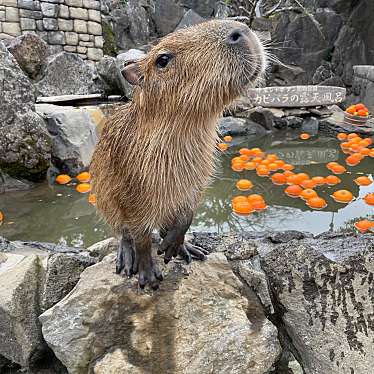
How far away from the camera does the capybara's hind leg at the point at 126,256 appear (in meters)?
2.13

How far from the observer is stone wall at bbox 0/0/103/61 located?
35.2ft

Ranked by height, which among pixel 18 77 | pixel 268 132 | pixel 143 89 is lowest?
pixel 268 132

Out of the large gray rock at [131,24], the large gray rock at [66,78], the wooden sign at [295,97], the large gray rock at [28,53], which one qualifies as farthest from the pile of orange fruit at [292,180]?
the large gray rock at [131,24]

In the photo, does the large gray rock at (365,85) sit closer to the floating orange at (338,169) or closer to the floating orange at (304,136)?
the floating orange at (304,136)

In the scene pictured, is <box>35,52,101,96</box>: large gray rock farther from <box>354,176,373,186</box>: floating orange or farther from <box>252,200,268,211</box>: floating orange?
<box>354,176,373,186</box>: floating orange

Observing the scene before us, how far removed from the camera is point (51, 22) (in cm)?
1127

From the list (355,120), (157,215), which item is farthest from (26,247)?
(355,120)

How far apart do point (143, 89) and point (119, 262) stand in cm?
89

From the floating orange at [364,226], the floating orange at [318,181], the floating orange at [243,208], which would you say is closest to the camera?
the floating orange at [364,226]

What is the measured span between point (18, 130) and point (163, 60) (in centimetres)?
409

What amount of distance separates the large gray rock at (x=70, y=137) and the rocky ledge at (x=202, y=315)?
11.5 ft

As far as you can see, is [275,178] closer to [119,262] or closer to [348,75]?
[119,262]

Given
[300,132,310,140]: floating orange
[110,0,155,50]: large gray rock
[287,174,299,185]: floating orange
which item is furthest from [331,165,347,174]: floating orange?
[110,0,155,50]: large gray rock

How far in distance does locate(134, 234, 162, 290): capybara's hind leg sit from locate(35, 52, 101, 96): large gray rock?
6.79 meters
